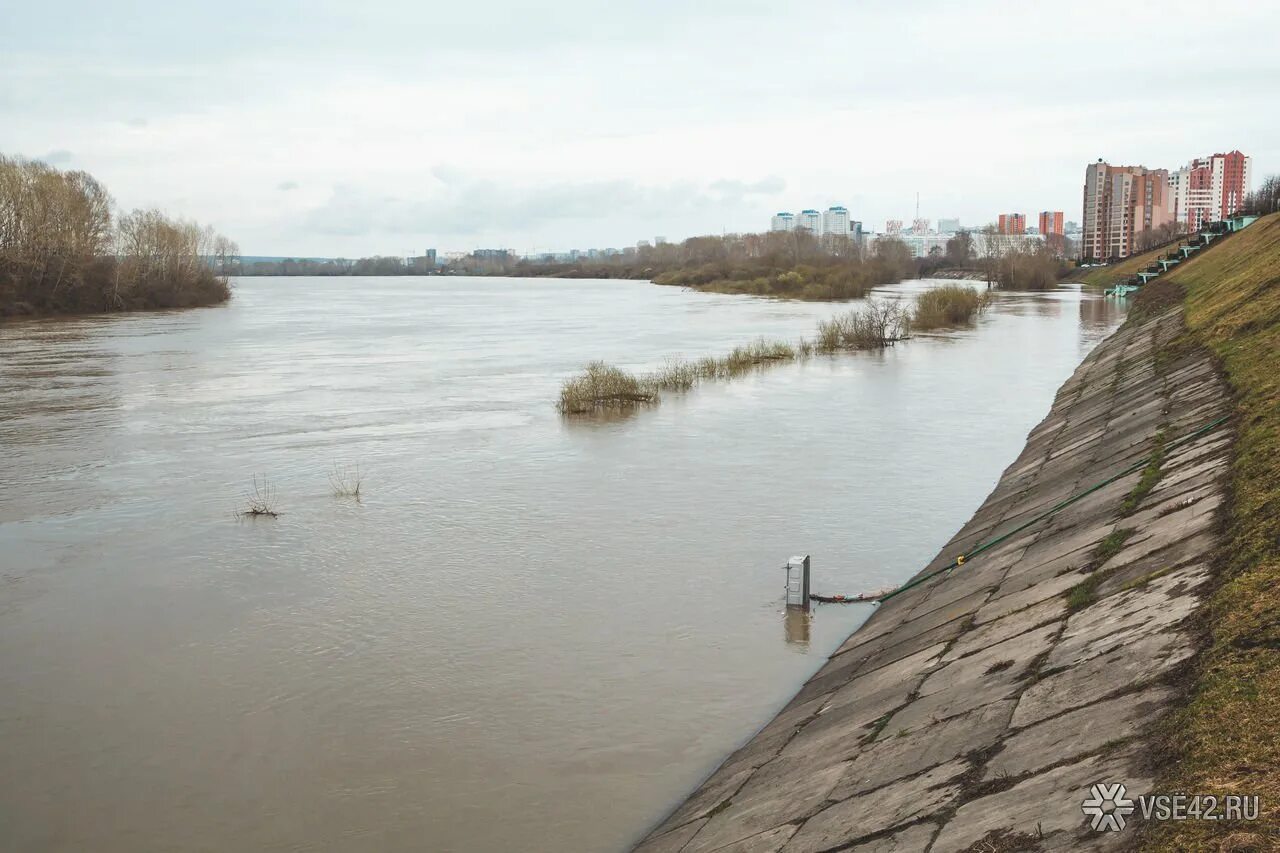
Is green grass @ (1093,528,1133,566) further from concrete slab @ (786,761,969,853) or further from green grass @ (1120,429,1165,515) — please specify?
concrete slab @ (786,761,969,853)

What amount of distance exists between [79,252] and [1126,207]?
143436 millimetres

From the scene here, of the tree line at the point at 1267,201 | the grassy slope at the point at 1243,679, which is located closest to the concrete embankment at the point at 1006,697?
the grassy slope at the point at 1243,679

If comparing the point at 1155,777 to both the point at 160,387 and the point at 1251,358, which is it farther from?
the point at 160,387

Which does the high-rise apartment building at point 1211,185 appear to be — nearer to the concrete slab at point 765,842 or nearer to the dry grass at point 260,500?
the dry grass at point 260,500

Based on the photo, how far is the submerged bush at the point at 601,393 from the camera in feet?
75.7

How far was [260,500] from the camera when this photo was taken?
589 inches

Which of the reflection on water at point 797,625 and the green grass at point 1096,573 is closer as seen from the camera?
the green grass at point 1096,573

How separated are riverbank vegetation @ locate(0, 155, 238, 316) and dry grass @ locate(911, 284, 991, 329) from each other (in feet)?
153

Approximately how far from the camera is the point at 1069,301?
70688 millimetres

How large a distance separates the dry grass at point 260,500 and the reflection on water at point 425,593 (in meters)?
0.25

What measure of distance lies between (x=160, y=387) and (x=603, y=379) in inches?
469

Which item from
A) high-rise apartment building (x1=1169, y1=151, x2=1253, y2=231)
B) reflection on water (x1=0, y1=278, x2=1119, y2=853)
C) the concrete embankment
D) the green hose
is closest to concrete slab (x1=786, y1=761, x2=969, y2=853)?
the concrete embankment

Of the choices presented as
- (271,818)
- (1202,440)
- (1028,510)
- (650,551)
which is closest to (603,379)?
(650,551)

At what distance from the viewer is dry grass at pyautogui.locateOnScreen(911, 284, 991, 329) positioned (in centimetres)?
4644
